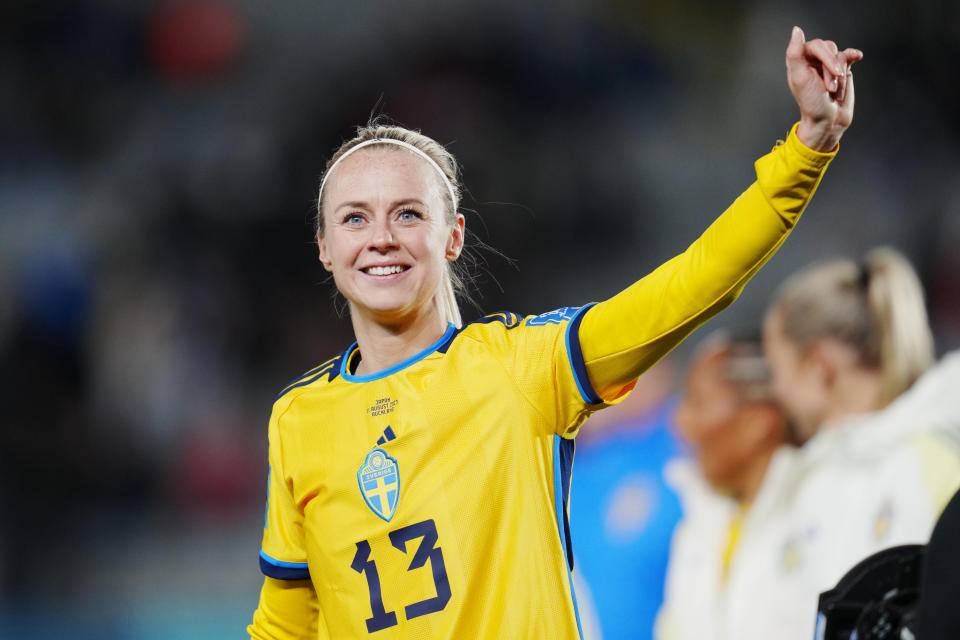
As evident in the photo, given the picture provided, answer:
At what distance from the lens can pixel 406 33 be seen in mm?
4035

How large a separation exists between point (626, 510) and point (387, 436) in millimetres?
2012

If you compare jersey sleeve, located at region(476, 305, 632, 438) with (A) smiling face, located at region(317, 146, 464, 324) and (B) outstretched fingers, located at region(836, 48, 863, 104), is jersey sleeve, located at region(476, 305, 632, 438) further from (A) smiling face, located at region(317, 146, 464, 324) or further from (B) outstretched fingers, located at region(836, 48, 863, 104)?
(B) outstretched fingers, located at region(836, 48, 863, 104)

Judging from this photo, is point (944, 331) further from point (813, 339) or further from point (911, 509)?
point (911, 509)

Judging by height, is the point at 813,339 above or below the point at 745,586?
above

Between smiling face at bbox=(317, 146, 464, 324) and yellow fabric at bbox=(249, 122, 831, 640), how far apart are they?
0.36 ft

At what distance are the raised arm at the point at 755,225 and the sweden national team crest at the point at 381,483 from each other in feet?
1.36

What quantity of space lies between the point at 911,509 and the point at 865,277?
821mm

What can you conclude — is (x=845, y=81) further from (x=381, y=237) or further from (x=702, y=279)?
(x=381, y=237)

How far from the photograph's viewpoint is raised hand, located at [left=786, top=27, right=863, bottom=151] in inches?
45.1

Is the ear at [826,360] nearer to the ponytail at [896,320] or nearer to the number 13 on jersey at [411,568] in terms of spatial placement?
the ponytail at [896,320]

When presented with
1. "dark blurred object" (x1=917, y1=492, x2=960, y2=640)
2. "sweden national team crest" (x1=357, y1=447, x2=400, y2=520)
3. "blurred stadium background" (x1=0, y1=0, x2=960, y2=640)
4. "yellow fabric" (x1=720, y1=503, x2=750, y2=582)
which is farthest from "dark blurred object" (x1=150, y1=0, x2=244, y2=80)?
"dark blurred object" (x1=917, y1=492, x2=960, y2=640)

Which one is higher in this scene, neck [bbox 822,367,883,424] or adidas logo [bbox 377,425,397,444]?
neck [bbox 822,367,883,424]

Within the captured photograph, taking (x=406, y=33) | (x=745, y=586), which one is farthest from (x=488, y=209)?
(x=745, y=586)

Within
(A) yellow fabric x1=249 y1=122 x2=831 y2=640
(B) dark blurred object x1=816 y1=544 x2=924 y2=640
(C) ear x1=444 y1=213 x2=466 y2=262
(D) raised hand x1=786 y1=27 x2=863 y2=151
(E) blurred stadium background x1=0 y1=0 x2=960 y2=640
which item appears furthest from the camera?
(E) blurred stadium background x1=0 y1=0 x2=960 y2=640
